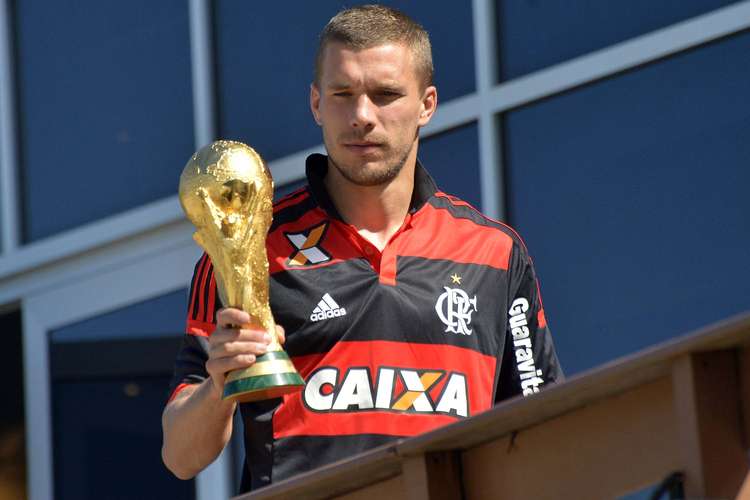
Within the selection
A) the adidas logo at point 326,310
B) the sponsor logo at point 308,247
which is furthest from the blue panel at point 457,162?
the adidas logo at point 326,310

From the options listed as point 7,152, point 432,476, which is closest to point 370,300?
point 432,476

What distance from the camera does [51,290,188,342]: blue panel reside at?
647 centimetres

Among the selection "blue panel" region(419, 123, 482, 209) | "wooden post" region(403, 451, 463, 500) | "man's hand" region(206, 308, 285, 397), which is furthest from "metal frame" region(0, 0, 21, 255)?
"wooden post" region(403, 451, 463, 500)

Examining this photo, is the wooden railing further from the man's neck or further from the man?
the man's neck

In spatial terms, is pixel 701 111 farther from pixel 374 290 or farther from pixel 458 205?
pixel 374 290

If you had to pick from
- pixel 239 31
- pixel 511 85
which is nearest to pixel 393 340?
pixel 511 85

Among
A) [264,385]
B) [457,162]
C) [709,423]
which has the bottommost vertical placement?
[709,423]

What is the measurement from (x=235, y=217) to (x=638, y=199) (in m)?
2.47

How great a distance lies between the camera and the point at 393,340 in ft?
10.0

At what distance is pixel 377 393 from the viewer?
3.01 metres

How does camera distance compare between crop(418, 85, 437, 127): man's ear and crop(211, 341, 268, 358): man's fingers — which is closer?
crop(211, 341, 268, 358): man's fingers

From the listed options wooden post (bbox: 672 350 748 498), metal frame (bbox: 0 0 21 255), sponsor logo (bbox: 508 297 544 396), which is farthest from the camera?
metal frame (bbox: 0 0 21 255)

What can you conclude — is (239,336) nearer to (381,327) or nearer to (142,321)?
(381,327)

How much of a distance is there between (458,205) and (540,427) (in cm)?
131
